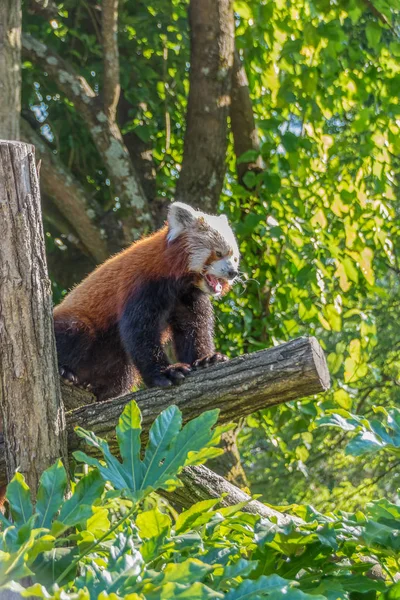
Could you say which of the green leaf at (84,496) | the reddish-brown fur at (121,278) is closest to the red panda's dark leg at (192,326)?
the reddish-brown fur at (121,278)

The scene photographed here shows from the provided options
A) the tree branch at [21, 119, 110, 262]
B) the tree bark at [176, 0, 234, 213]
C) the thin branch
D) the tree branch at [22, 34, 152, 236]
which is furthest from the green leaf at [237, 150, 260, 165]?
the thin branch

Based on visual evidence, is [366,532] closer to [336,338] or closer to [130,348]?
[130,348]

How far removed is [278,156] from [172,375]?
2635 mm

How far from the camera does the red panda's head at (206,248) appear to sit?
363 cm

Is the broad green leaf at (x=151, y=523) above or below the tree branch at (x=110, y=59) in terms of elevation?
below

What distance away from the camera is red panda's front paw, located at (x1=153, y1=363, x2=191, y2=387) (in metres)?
2.99

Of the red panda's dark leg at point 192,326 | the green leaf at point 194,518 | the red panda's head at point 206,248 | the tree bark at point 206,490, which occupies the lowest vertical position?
the tree bark at point 206,490

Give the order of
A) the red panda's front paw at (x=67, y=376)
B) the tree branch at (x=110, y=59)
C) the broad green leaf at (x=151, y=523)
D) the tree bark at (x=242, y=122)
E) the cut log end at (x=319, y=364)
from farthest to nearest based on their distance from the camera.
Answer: the tree bark at (x=242, y=122), the tree branch at (x=110, y=59), the red panda's front paw at (x=67, y=376), the cut log end at (x=319, y=364), the broad green leaf at (x=151, y=523)

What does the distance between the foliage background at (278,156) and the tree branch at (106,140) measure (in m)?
0.12

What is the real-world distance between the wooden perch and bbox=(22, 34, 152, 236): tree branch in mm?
2206

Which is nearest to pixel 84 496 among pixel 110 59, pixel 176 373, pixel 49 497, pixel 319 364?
pixel 49 497

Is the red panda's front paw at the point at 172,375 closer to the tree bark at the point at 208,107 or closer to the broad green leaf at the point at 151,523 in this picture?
the broad green leaf at the point at 151,523

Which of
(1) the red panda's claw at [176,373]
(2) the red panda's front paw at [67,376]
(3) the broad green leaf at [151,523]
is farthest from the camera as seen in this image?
(2) the red panda's front paw at [67,376]

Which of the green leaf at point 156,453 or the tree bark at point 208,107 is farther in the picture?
the tree bark at point 208,107
